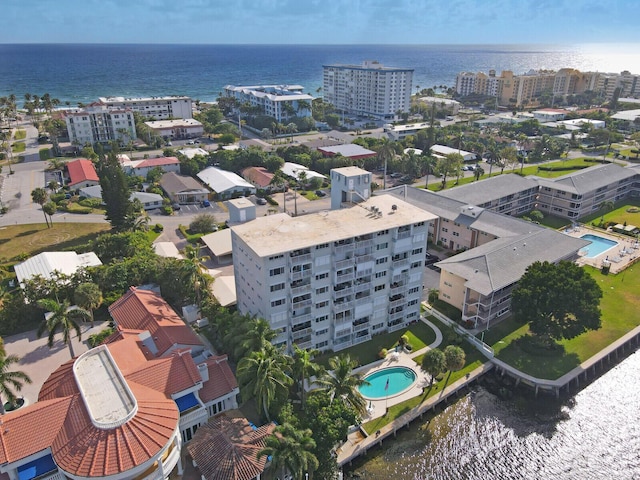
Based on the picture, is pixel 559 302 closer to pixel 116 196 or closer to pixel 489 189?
pixel 489 189

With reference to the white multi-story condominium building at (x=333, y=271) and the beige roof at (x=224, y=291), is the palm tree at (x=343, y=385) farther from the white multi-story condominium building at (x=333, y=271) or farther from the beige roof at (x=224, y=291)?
the beige roof at (x=224, y=291)

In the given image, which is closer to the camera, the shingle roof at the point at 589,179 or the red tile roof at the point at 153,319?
the red tile roof at the point at 153,319

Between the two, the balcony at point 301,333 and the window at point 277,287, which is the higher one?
the window at point 277,287

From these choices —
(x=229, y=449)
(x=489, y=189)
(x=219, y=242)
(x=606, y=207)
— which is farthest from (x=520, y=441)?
(x=606, y=207)

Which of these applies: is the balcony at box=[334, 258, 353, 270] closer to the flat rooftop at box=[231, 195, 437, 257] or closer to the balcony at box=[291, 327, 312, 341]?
the flat rooftop at box=[231, 195, 437, 257]

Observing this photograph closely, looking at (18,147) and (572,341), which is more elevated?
(18,147)

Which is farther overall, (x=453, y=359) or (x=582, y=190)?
(x=582, y=190)

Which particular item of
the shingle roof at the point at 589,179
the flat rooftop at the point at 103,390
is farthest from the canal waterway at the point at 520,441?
the shingle roof at the point at 589,179
